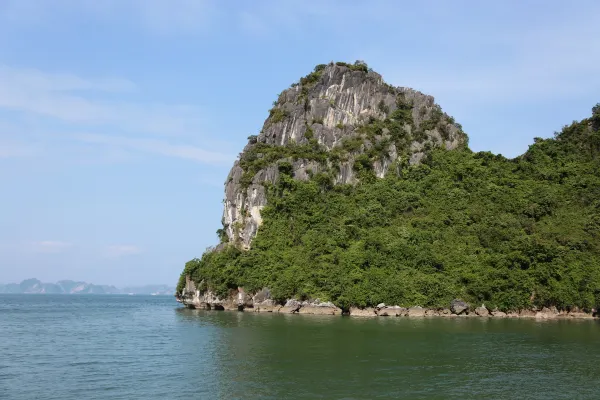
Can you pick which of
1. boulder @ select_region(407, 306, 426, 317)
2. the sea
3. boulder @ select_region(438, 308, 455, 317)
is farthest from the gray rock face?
the sea

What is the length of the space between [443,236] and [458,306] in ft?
35.3

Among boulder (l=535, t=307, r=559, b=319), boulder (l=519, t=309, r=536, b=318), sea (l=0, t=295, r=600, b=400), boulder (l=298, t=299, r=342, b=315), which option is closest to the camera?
sea (l=0, t=295, r=600, b=400)

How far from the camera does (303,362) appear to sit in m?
29.7

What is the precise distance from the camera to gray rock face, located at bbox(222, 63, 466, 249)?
79188 mm

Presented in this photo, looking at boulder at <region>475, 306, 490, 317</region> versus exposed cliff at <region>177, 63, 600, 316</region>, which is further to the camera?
boulder at <region>475, 306, 490, 317</region>

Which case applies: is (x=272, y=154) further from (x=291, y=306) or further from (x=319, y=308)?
(x=319, y=308)

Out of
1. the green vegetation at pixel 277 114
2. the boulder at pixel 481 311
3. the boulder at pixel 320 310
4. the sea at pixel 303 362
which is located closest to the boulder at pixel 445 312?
the boulder at pixel 481 311

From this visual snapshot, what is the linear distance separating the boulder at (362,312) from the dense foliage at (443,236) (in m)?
0.85

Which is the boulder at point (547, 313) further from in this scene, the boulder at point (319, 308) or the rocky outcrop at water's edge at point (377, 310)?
the boulder at point (319, 308)

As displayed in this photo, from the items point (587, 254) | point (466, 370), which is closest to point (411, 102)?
point (587, 254)

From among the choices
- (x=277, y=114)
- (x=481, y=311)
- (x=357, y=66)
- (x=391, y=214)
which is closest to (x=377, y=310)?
(x=481, y=311)

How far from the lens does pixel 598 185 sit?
71438mm

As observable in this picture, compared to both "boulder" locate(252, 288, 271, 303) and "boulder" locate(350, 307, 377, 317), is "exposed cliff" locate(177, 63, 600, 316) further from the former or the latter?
"boulder" locate(350, 307, 377, 317)

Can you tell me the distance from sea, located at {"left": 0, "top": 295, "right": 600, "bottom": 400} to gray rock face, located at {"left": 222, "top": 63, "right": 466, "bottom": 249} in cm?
3267
